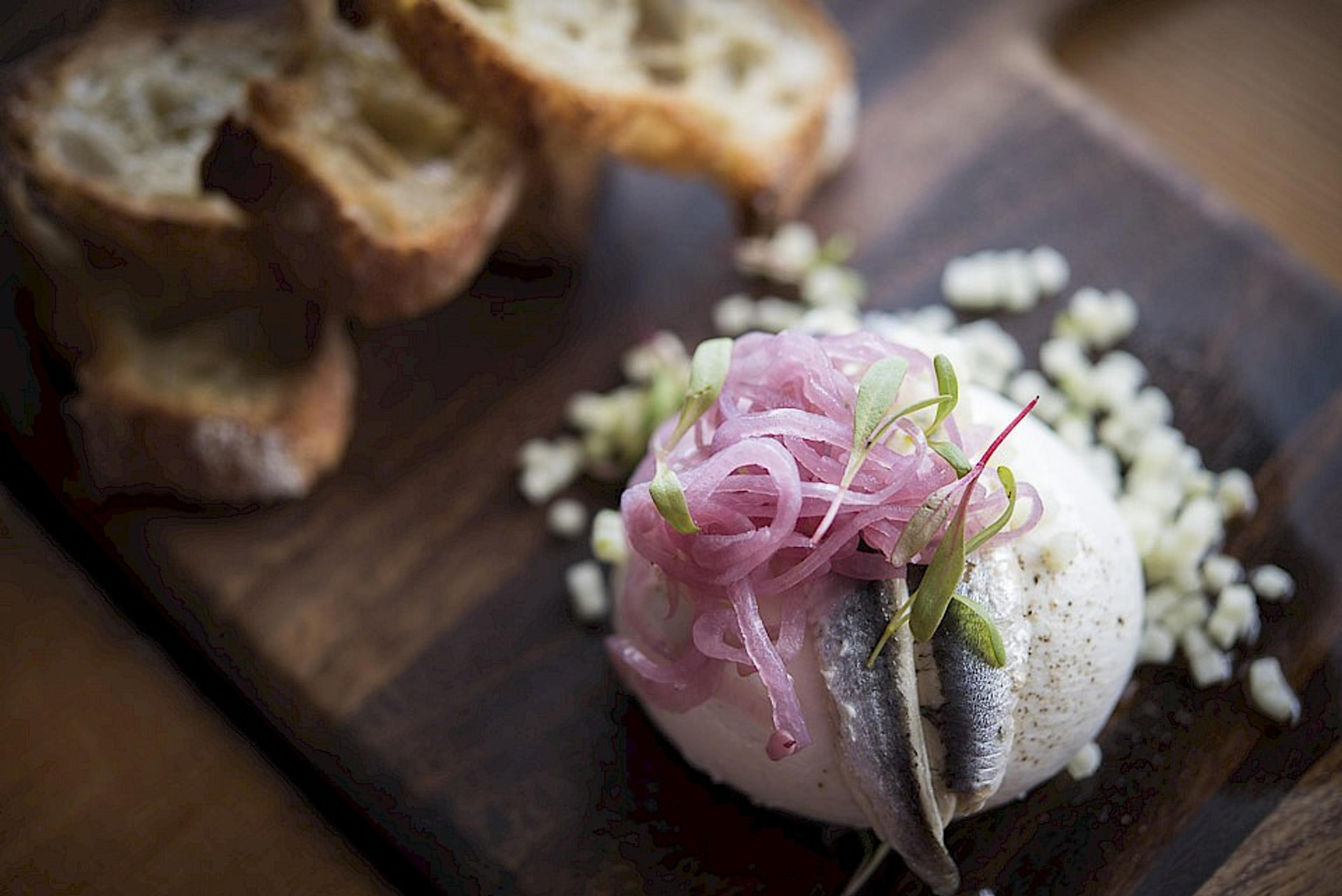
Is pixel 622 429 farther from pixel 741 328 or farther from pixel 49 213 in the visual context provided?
pixel 49 213

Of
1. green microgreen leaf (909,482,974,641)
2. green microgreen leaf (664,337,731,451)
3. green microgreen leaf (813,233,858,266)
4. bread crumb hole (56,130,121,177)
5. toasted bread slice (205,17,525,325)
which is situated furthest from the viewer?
green microgreen leaf (813,233,858,266)

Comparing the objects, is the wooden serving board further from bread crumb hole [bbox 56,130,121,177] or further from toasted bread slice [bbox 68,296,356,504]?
bread crumb hole [bbox 56,130,121,177]

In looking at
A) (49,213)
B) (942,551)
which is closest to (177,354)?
(49,213)

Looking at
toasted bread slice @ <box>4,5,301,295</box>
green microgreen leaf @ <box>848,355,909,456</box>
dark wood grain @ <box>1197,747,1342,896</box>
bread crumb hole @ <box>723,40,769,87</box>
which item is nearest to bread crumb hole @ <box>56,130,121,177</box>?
toasted bread slice @ <box>4,5,301,295</box>

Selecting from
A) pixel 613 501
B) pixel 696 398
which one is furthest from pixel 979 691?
pixel 613 501

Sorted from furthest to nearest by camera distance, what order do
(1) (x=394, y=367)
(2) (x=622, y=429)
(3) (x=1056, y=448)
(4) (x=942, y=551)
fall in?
(1) (x=394, y=367)
(2) (x=622, y=429)
(3) (x=1056, y=448)
(4) (x=942, y=551)

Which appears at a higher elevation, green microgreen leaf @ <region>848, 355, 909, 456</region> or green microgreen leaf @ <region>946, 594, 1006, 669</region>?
green microgreen leaf @ <region>848, 355, 909, 456</region>

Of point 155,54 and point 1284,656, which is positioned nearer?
point 1284,656
